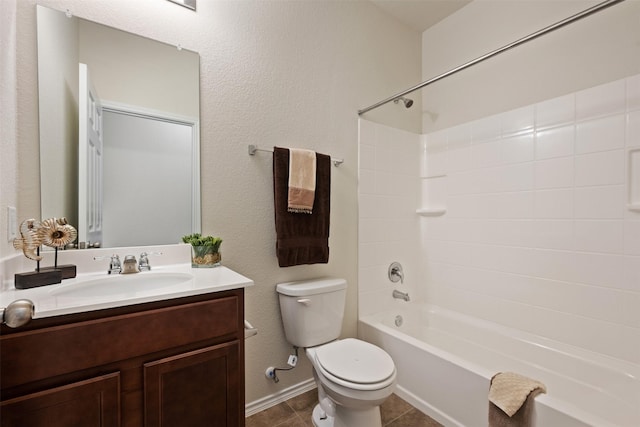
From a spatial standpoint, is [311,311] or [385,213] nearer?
[311,311]

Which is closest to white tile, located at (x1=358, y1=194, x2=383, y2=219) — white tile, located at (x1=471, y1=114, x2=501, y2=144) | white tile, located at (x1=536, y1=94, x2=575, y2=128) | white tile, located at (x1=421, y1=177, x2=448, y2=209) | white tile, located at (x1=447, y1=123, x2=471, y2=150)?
white tile, located at (x1=421, y1=177, x2=448, y2=209)

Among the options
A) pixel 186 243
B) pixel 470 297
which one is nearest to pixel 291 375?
pixel 186 243

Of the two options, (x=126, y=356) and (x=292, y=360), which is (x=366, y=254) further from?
(x=126, y=356)

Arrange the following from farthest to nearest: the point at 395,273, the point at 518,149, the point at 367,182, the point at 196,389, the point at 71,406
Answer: the point at 395,273 → the point at 367,182 → the point at 518,149 → the point at 196,389 → the point at 71,406

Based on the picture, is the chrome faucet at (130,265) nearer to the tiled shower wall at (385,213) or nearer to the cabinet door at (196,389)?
the cabinet door at (196,389)

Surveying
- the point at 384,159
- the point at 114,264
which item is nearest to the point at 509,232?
the point at 384,159

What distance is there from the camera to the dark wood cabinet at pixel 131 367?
0.77 metres

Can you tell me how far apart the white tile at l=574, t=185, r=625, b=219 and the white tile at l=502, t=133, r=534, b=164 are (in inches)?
13.3

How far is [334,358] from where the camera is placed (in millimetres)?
1430

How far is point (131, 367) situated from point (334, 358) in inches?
34.6

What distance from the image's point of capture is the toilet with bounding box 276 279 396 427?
126 centimetres

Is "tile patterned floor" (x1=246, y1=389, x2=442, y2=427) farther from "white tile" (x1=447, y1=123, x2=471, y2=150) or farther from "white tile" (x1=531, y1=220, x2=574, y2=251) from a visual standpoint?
"white tile" (x1=447, y1=123, x2=471, y2=150)

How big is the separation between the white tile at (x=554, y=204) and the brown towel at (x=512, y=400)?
970mm

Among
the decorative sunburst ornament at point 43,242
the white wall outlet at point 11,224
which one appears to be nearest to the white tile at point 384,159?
the decorative sunburst ornament at point 43,242
